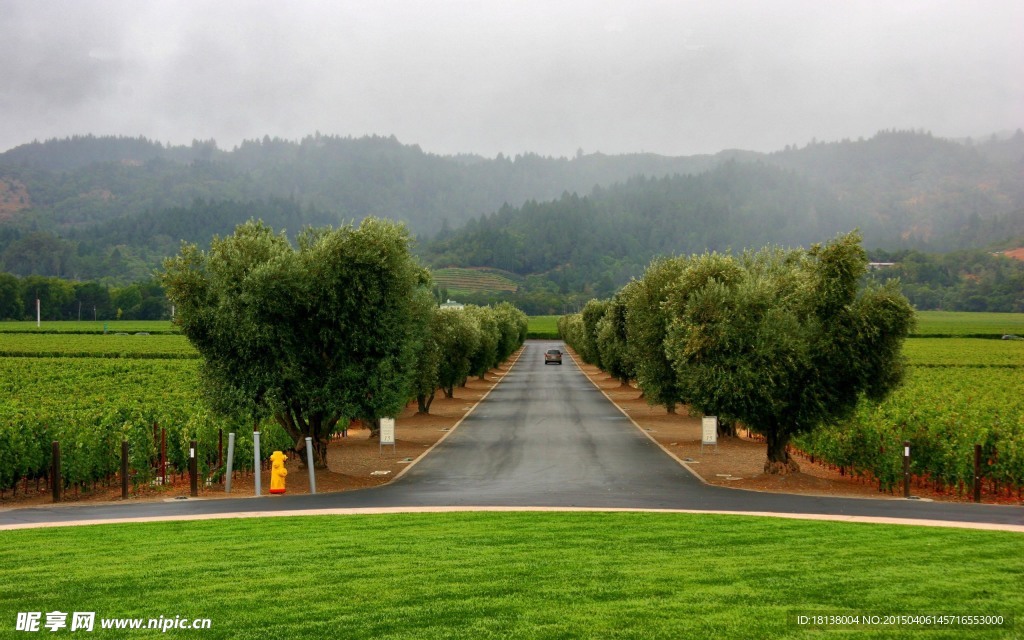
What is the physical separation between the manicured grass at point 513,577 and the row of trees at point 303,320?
28.5 feet

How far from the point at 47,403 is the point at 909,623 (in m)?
37.6

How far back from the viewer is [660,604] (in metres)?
10.1

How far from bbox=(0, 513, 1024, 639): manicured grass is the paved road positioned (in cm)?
382

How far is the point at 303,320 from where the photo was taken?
84.4ft

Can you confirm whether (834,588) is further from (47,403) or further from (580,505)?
(47,403)

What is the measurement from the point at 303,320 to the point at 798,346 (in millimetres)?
14154

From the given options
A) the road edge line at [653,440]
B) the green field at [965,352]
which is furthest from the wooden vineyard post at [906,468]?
the green field at [965,352]

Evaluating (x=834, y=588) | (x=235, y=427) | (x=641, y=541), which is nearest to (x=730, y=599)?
(x=834, y=588)

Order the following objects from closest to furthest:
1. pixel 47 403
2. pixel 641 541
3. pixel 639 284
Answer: pixel 641 541
pixel 47 403
pixel 639 284

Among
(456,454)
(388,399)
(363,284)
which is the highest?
(363,284)

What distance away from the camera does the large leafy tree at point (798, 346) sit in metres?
25.2

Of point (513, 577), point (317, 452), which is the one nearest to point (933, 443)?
point (317, 452)

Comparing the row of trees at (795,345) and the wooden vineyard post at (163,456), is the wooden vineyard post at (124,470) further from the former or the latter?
the row of trees at (795,345)

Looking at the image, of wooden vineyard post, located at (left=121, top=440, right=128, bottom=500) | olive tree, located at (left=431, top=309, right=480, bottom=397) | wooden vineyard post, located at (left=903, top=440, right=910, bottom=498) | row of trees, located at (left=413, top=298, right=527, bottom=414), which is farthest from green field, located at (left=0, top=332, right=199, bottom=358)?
wooden vineyard post, located at (left=903, top=440, right=910, bottom=498)
